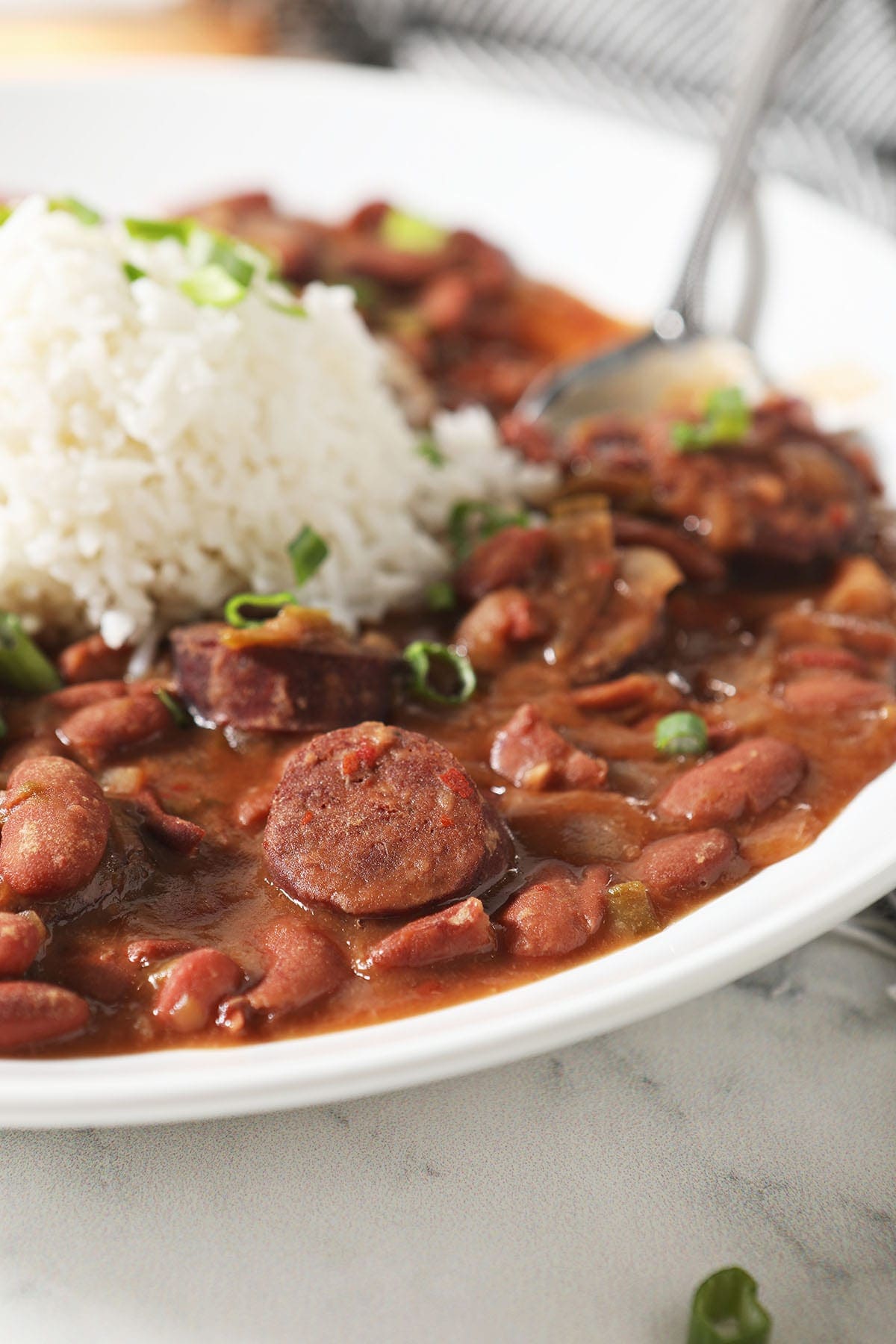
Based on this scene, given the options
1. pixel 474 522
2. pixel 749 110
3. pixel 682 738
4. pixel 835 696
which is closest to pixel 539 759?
pixel 682 738

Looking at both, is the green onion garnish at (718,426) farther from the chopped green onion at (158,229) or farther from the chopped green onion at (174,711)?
the chopped green onion at (174,711)

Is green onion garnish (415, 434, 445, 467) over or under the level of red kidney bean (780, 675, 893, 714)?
under

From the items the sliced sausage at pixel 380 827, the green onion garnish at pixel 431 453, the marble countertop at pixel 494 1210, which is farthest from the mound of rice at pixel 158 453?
the marble countertop at pixel 494 1210

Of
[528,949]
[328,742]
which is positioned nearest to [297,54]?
[328,742]

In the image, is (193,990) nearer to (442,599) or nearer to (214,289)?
(442,599)

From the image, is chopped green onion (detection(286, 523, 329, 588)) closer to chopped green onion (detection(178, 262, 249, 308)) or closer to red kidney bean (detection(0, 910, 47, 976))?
chopped green onion (detection(178, 262, 249, 308))

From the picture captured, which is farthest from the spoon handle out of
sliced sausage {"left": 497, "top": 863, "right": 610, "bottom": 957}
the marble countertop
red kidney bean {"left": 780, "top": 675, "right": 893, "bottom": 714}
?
the marble countertop

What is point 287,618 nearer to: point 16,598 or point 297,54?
point 16,598
